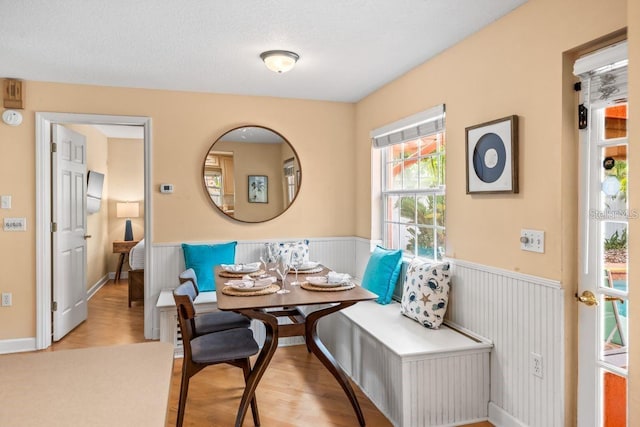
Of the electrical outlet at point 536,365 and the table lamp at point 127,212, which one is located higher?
the table lamp at point 127,212

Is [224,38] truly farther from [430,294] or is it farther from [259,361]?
[430,294]

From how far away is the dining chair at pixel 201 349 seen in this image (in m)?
2.33

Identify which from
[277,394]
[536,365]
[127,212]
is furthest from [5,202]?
[536,365]

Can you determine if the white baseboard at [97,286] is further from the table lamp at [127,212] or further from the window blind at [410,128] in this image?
the window blind at [410,128]

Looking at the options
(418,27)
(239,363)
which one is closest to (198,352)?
(239,363)

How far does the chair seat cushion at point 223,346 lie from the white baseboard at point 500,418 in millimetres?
1438

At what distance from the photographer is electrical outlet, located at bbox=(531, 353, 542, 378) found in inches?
86.1

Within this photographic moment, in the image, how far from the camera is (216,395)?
288 centimetres

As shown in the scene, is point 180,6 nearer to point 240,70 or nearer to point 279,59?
point 279,59

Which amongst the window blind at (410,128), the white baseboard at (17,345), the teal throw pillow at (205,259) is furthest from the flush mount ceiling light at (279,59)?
the white baseboard at (17,345)

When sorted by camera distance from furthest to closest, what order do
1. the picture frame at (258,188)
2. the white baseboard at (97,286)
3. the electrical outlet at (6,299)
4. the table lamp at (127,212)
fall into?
the table lamp at (127,212), the white baseboard at (97,286), the picture frame at (258,188), the electrical outlet at (6,299)

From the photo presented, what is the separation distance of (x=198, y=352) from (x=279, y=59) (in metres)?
1.98

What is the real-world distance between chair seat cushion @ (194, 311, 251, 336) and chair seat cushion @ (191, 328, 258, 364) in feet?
0.55

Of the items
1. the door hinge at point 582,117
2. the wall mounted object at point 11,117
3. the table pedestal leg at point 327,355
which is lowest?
the table pedestal leg at point 327,355
